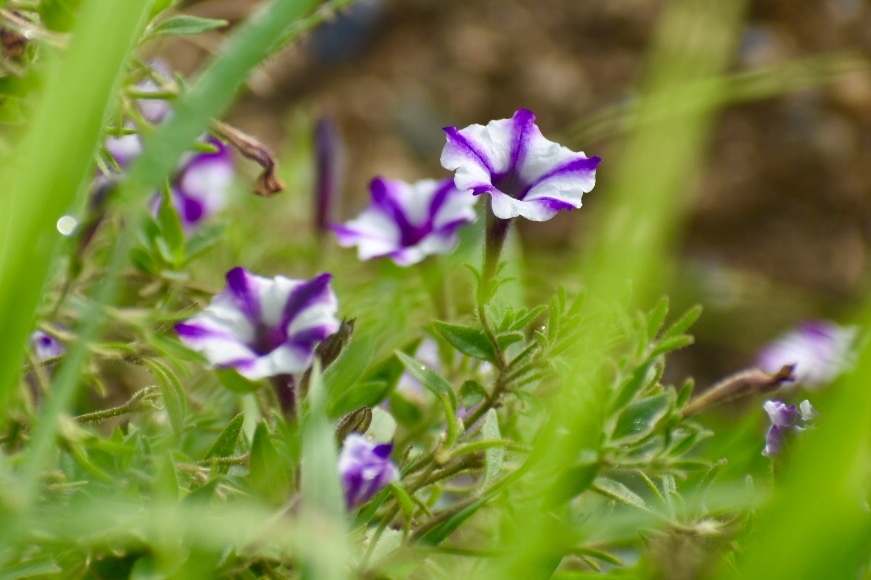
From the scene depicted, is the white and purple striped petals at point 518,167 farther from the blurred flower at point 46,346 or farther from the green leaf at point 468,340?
the blurred flower at point 46,346

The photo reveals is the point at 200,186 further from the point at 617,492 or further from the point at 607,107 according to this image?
the point at 607,107

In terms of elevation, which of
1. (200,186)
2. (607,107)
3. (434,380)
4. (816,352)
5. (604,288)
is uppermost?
(604,288)

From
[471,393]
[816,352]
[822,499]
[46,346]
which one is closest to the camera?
[822,499]

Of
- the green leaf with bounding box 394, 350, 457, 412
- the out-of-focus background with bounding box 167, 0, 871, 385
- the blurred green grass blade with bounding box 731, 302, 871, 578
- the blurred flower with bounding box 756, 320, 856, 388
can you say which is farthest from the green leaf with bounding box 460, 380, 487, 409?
the out-of-focus background with bounding box 167, 0, 871, 385

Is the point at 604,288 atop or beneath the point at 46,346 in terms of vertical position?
atop

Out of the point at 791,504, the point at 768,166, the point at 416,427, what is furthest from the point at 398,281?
the point at 768,166

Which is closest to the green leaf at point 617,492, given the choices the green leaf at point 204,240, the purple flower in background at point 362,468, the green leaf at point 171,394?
the purple flower in background at point 362,468

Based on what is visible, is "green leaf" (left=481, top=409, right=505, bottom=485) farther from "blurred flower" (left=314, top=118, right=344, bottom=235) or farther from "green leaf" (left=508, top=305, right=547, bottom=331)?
"blurred flower" (left=314, top=118, right=344, bottom=235)

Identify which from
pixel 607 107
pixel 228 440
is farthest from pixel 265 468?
pixel 607 107

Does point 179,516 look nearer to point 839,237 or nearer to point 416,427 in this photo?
point 416,427
